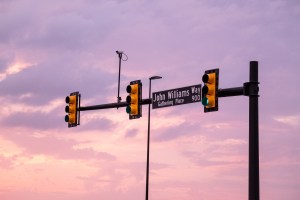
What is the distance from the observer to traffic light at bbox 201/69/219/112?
18.7 m

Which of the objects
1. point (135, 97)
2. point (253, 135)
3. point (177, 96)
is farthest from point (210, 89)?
point (135, 97)

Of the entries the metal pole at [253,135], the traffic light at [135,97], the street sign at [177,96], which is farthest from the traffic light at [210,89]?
the traffic light at [135,97]

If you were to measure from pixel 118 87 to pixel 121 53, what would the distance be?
220 centimetres

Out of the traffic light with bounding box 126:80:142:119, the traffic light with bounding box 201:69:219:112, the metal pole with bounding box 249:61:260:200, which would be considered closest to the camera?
the metal pole with bounding box 249:61:260:200

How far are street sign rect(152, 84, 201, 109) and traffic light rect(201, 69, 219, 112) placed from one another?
4.36 feet

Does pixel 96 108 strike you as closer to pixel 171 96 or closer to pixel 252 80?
pixel 171 96

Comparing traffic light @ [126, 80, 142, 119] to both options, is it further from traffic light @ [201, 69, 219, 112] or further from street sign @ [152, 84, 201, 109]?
traffic light @ [201, 69, 219, 112]

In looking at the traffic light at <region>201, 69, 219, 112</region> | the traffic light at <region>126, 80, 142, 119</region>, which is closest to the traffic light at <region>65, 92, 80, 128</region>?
the traffic light at <region>126, 80, 142, 119</region>

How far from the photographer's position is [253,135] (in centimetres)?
1802

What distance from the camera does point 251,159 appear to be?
1784 centimetres

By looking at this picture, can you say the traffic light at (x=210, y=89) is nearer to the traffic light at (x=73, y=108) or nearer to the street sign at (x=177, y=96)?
the street sign at (x=177, y=96)

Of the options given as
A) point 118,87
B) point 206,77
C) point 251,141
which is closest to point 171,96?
point 206,77

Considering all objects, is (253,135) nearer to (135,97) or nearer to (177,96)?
(177,96)

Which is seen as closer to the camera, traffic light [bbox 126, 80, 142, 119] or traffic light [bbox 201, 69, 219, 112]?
traffic light [bbox 201, 69, 219, 112]
